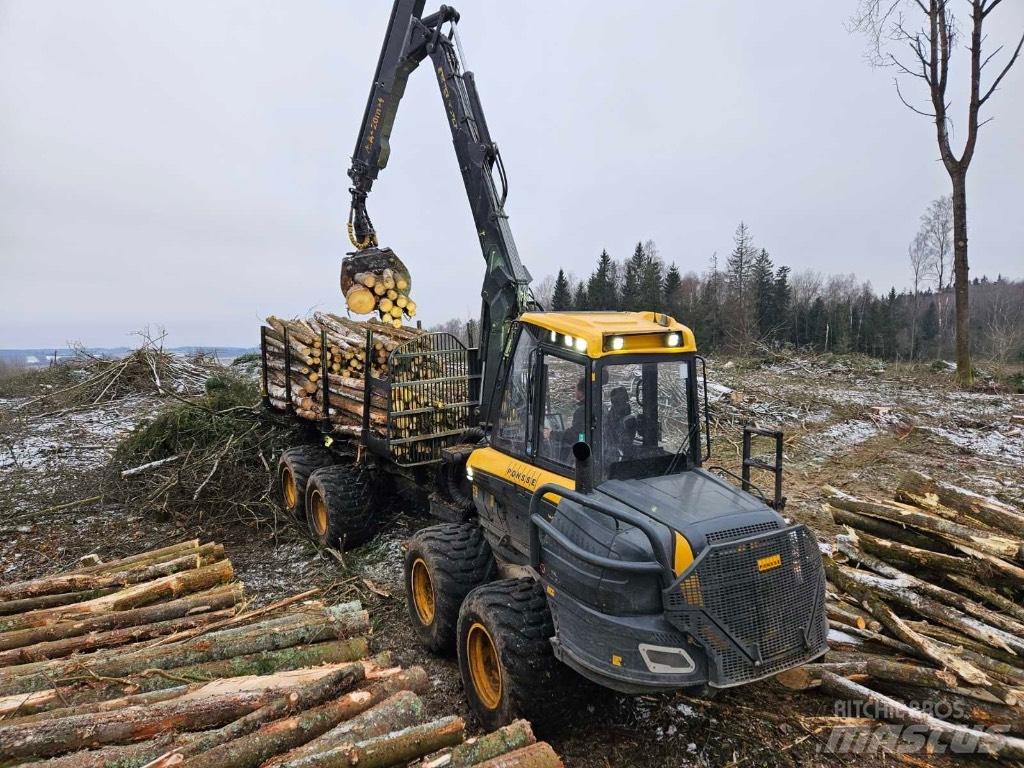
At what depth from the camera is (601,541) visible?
11.5ft

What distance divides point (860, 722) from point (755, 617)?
56.5 inches

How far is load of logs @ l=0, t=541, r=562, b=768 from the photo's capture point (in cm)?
278

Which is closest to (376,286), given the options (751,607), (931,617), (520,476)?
(520,476)

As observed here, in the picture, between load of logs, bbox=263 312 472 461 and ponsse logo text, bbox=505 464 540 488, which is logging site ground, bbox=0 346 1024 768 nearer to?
load of logs, bbox=263 312 472 461

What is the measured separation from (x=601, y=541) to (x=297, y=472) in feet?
18.0

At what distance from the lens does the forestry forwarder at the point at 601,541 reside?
10.5 ft

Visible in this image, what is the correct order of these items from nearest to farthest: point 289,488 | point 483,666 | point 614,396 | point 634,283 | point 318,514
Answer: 1. point 614,396
2. point 483,666
3. point 318,514
4. point 289,488
5. point 634,283

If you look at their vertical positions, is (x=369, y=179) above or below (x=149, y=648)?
above

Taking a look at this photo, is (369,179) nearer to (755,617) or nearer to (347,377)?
(347,377)

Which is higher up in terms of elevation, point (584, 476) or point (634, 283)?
point (634, 283)

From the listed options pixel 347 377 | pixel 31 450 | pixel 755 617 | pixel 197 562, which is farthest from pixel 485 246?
pixel 31 450

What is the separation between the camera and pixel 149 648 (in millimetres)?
4035

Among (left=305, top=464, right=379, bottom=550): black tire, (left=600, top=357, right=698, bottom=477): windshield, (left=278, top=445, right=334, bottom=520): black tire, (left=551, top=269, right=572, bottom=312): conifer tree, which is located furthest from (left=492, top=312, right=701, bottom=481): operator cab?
(left=551, top=269, right=572, bottom=312): conifer tree

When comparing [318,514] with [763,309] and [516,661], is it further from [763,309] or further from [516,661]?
[763,309]
